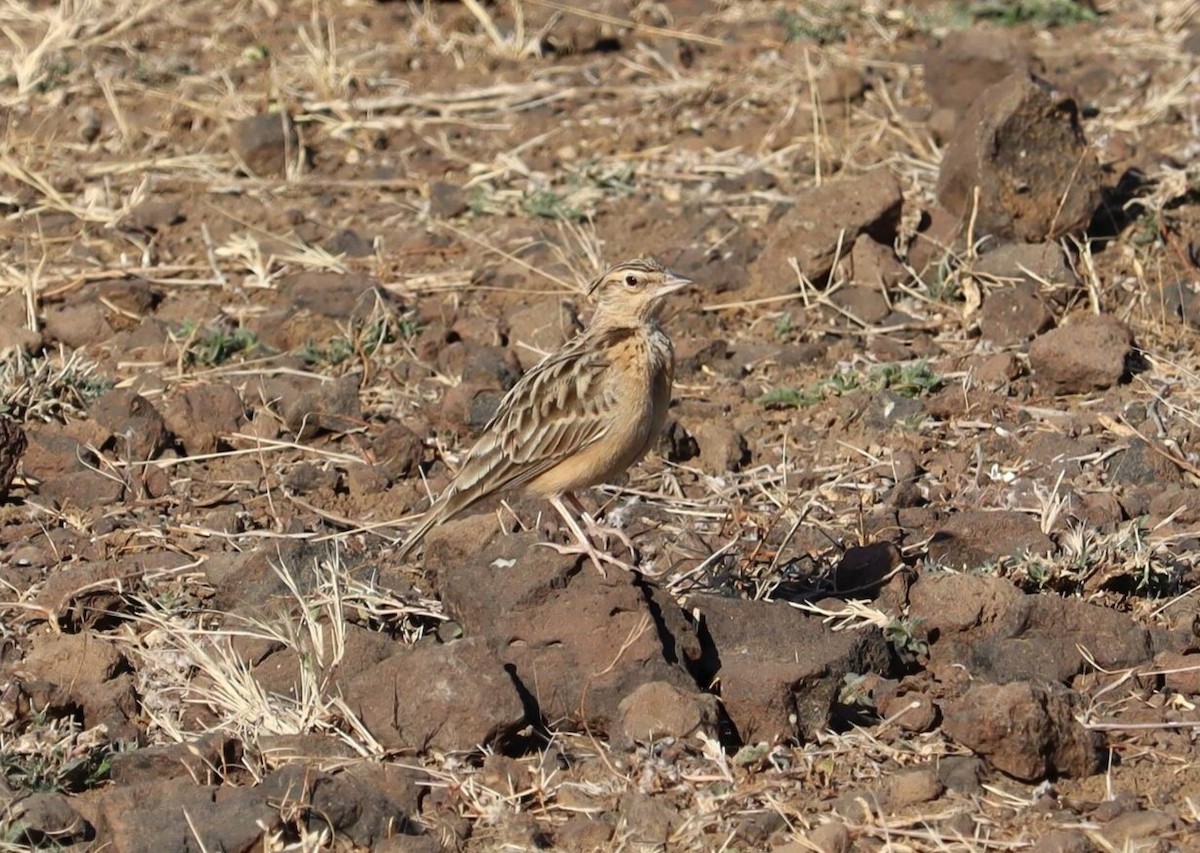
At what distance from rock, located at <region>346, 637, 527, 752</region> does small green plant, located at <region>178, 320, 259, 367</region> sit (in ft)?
12.1

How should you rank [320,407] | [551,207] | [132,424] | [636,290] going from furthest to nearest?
[551,207] < [320,407] < [132,424] < [636,290]

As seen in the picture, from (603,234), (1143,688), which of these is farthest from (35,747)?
(603,234)

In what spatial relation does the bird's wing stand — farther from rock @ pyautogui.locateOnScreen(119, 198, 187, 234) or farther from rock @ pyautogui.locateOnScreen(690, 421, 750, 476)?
rock @ pyautogui.locateOnScreen(119, 198, 187, 234)

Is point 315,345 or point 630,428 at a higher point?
point 630,428

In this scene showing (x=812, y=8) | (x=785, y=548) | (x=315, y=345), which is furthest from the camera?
(x=812, y=8)

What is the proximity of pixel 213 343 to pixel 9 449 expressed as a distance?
1.60 m

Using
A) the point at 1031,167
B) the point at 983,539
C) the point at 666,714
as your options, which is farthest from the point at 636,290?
the point at 1031,167

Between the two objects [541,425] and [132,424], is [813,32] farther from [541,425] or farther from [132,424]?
[541,425]

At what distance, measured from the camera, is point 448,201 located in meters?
11.1

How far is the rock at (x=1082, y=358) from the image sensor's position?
866 cm

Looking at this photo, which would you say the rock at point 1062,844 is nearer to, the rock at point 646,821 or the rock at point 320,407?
the rock at point 646,821

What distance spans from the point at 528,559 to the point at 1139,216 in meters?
4.97

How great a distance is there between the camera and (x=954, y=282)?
9.66 meters

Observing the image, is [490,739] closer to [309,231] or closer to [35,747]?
[35,747]
